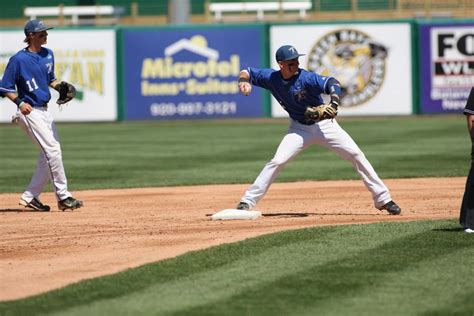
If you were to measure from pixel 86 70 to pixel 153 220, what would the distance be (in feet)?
58.2

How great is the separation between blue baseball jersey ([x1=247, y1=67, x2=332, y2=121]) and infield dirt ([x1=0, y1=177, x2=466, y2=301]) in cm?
118

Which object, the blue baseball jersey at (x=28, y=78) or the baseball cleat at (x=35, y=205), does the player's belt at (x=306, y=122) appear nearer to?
the blue baseball jersey at (x=28, y=78)

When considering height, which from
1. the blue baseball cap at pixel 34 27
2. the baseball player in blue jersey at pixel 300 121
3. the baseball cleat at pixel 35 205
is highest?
the blue baseball cap at pixel 34 27

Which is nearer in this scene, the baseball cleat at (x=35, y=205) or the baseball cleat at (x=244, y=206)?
the baseball cleat at (x=244, y=206)

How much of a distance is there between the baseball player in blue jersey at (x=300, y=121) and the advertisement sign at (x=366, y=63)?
1717 centimetres

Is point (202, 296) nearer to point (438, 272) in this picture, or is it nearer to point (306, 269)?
point (306, 269)

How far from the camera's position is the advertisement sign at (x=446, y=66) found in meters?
28.2

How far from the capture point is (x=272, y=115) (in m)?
29.1

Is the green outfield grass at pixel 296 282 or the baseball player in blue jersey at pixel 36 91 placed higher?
the baseball player in blue jersey at pixel 36 91

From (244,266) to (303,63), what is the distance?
68.3 feet

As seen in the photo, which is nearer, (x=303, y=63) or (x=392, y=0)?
(x=303, y=63)

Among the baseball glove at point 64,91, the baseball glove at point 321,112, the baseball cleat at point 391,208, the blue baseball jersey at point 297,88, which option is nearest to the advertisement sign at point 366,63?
the baseball glove at point 64,91

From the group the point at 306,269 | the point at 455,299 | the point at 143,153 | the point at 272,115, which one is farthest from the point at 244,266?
the point at 272,115

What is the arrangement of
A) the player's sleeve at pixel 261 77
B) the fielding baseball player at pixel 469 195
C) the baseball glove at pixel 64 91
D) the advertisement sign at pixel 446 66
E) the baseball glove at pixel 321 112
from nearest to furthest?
the fielding baseball player at pixel 469 195 < the baseball glove at pixel 321 112 < the player's sleeve at pixel 261 77 < the baseball glove at pixel 64 91 < the advertisement sign at pixel 446 66
